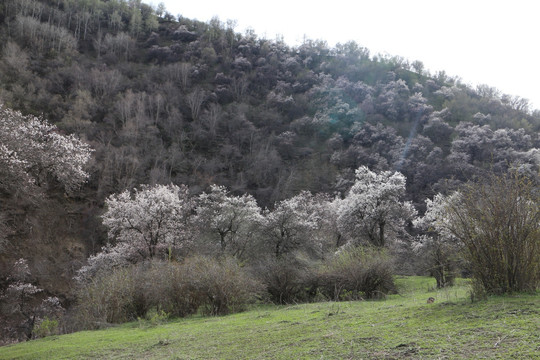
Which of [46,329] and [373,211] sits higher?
[373,211]

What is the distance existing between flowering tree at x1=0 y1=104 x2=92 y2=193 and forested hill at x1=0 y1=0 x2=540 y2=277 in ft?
51.3

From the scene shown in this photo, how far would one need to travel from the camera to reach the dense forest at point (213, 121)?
43.2 m

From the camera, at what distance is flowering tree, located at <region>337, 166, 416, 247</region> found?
3203 centimetres

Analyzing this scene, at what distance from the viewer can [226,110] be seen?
8675cm

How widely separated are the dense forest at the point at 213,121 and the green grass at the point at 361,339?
21.6 metres

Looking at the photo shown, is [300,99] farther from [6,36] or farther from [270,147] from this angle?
[6,36]

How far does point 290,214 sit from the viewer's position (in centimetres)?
3122

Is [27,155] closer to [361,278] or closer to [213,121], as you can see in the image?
[361,278]

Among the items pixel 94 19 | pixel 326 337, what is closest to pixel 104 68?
pixel 94 19

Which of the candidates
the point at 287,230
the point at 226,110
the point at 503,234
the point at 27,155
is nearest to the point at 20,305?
the point at 27,155

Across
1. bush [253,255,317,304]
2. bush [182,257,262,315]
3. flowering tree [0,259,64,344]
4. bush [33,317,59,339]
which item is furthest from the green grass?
flowering tree [0,259,64,344]

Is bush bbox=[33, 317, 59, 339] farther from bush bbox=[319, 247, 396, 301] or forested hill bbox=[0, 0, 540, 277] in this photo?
forested hill bbox=[0, 0, 540, 277]

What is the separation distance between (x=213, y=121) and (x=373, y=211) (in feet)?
181

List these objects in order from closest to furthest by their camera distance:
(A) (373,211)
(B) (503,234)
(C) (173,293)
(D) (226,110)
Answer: (B) (503,234) < (C) (173,293) < (A) (373,211) < (D) (226,110)
